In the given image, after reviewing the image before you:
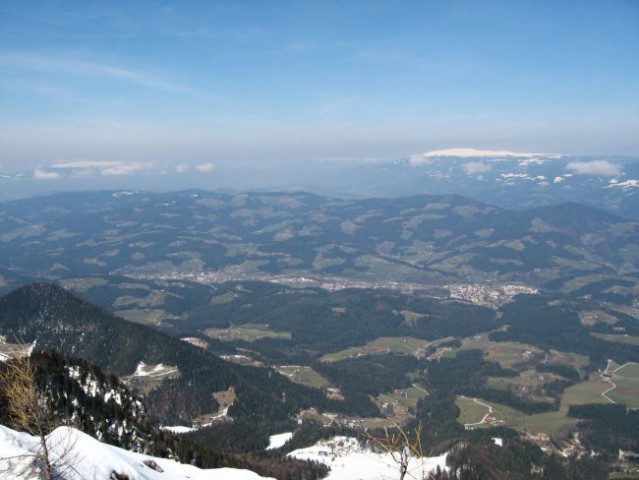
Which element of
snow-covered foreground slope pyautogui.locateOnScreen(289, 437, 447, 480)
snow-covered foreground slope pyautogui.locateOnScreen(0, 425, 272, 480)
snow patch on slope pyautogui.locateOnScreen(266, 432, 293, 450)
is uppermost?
snow-covered foreground slope pyautogui.locateOnScreen(0, 425, 272, 480)

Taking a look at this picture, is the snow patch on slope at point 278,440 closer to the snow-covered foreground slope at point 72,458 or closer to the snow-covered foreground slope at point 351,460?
the snow-covered foreground slope at point 351,460

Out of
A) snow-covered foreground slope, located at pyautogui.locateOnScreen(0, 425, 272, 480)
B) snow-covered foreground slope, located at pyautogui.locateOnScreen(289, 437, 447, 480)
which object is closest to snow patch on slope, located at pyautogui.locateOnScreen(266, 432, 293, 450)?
snow-covered foreground slope, located at pyautogui.locateOnScreen(289, 437, 447, 480)

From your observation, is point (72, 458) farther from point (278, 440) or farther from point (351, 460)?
point (278, 440)

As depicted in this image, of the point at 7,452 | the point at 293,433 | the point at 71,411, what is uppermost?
the point at 7,452

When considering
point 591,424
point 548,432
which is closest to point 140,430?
point 548,432

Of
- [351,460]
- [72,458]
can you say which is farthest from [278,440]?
[72,458]

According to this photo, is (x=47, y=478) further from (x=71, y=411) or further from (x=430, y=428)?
(x=430, y=428)

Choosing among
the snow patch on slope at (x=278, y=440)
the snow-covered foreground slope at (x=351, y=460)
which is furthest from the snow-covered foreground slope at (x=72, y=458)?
the snow patch on slope at (x=278, y=440)

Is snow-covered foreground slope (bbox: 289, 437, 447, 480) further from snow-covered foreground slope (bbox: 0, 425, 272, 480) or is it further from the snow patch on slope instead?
snow-covered foreground slope (bbox: 0, 425, 272, 480)
